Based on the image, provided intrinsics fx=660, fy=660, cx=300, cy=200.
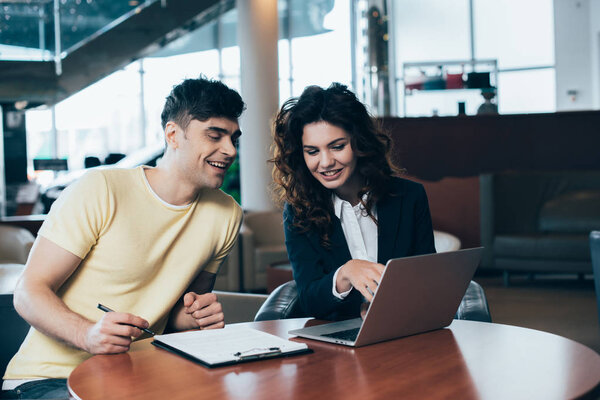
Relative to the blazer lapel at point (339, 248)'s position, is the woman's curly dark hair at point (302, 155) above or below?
above

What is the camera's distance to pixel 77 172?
9352 mm

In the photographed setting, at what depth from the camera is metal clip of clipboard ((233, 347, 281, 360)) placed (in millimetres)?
1305

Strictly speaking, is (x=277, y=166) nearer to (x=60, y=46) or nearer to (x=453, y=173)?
(x=453, y=173)

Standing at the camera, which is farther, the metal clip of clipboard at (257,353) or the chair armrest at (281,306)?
the chair armrest at (281,306)

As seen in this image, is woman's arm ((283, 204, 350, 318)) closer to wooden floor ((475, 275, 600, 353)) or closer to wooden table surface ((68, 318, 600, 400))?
wooden table surface ((68, 318, 600, 400))

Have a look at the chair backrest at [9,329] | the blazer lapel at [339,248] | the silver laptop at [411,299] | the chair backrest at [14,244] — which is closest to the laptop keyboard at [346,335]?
the silver laptop at [411,299]

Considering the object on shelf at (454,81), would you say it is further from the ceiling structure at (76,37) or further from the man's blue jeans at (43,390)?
the man's blue jeans at (43,390)

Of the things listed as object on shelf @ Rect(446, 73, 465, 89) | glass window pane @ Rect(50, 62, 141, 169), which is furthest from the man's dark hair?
glass window pane @ Rect(50, 62, 141, 169)

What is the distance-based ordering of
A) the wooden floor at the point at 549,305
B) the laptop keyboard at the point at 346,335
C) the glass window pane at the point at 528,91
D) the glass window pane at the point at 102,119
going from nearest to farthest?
the laptop keyboard at the point at 346,335 → the wooden floor at the point at 549,305 → the glass window pane at the point at 102,119 → the glass window pane at the point at 528,91

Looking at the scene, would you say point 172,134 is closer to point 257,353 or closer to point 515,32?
point 257,353

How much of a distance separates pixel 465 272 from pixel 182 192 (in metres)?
0.78

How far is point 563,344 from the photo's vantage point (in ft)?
4.70

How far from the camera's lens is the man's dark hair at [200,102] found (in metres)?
1.75

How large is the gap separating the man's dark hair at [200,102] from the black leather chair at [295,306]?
25.3 inches
